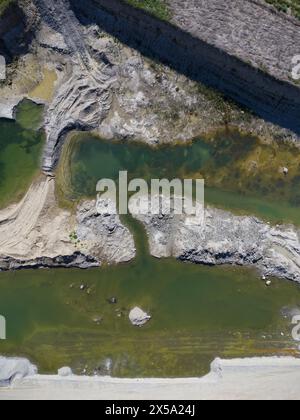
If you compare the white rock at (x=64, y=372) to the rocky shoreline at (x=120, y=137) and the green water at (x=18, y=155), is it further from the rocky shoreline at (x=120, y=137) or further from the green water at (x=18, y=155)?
the green water at (x=18, y=155)

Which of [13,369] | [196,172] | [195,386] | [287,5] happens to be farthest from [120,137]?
[195,386]

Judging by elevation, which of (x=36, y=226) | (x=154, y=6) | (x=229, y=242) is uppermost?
(x=154, y=6)

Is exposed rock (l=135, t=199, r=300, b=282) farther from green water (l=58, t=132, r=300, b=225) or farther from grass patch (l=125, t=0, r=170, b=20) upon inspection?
grass patch (l=125, t=0, r=170, b=20)

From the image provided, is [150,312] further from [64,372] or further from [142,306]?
[64,372]

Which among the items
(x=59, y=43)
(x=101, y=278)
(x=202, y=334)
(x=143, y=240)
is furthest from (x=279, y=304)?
(x=59, y=43)

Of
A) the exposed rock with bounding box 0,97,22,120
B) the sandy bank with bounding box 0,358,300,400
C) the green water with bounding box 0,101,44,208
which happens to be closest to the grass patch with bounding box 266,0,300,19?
the green water with bounding box 0,101,44,208

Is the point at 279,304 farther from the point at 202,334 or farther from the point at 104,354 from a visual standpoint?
the point at 104,354

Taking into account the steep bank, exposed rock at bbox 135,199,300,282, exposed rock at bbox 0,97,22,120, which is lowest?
exposed rock at bbox 135,199,300,282
